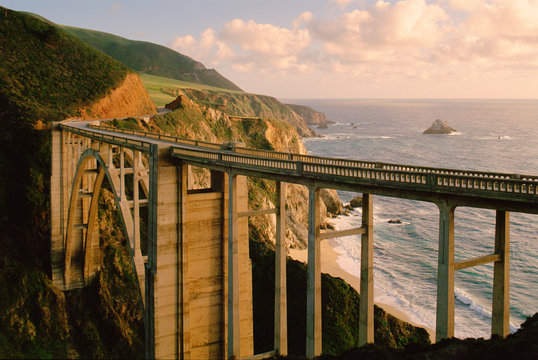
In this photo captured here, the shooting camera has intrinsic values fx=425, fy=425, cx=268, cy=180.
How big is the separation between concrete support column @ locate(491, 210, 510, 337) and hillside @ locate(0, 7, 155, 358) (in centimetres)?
2810

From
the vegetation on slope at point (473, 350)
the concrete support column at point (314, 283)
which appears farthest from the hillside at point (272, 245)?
the concrete support column at point (314, 283)

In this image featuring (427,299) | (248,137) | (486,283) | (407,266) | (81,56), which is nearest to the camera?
(427,299)

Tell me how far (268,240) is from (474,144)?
118738mm

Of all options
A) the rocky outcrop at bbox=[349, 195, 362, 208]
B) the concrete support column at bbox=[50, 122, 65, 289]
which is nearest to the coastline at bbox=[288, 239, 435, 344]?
the rocky outcrop at bbox=[349, 195, 362, 208]

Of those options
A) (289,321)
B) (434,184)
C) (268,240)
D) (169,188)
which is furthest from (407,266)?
(434,184)

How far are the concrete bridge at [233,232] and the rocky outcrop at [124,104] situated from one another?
96.4 ft

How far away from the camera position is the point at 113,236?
42219 millimetres

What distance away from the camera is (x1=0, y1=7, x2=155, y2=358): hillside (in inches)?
1308

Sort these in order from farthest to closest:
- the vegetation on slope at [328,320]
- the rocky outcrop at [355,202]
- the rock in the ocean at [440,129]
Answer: the rock in the ocean at [440,129]
the rocky outcrop at [355,202]
the vegetation on slope at [328,320]

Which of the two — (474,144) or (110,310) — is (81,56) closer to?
(110,310)

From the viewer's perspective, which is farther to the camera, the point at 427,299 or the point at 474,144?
the point at 474,144

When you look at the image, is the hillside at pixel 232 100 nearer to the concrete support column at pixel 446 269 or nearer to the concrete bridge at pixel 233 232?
the concrete bridge at pixel 233 232

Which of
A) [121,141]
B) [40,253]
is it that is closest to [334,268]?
[40,253]

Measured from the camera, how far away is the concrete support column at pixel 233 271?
20.6 m
